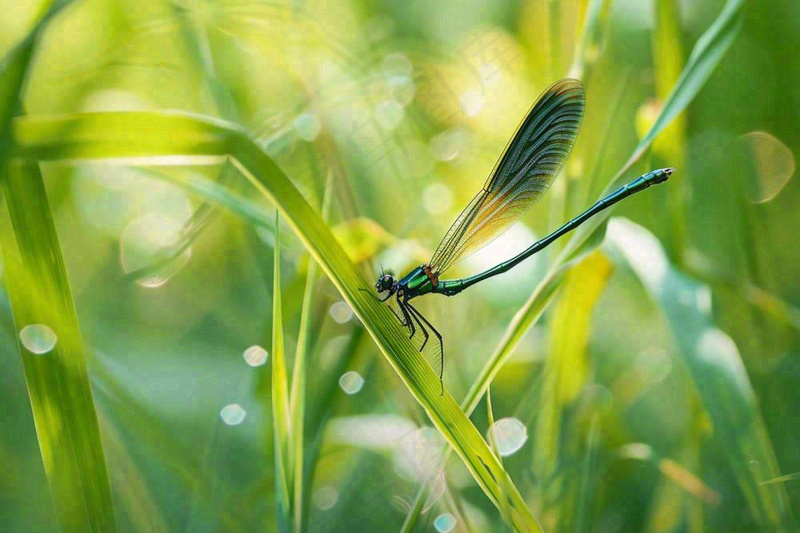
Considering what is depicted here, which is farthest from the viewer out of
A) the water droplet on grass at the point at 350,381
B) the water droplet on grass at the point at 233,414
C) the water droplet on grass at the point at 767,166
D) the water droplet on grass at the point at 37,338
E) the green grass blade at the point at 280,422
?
the water droplet on grass at the point at 767,166

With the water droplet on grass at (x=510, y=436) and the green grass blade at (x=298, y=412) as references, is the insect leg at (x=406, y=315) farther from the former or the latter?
the green grass blade at (x=298, y=412)

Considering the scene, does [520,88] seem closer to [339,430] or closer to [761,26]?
[761,26]

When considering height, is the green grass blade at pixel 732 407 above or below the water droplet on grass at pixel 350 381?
A: below

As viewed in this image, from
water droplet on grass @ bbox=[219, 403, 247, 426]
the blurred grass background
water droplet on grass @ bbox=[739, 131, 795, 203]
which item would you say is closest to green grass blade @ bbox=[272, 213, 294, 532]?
the blurred grass background

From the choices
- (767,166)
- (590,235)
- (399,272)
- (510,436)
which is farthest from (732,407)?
(767,166)

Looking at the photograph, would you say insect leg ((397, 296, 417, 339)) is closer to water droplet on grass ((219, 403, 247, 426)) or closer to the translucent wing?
the translucent wing

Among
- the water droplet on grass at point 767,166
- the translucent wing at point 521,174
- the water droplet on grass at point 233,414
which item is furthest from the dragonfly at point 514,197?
the water droplet on grass at point 767,166

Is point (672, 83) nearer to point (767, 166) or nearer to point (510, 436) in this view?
point (767, 166)
